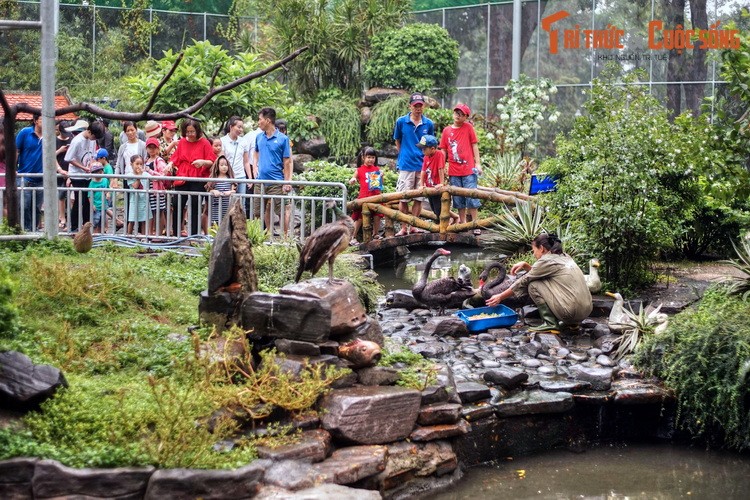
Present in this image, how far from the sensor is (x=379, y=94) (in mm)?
24625

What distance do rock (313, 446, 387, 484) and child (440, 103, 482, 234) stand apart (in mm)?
8567

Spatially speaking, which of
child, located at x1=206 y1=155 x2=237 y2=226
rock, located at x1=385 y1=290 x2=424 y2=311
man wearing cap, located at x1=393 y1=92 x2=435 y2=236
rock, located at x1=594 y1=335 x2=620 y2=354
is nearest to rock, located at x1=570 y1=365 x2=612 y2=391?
rock, located at x1=594 y1=335 x2=620 y2=354

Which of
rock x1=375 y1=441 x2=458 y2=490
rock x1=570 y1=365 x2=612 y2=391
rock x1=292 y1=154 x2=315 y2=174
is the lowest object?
rock x1=375 y1=441 x2=458 y2=490

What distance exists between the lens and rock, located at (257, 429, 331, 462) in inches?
291

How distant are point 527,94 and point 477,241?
8.39 metres

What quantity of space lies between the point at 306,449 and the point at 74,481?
1.67 m

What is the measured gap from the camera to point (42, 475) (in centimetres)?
675

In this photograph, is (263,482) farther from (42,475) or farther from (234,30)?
(234,30)

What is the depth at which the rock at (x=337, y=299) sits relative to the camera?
338 inches

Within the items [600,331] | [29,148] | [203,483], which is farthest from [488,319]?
[29,148]

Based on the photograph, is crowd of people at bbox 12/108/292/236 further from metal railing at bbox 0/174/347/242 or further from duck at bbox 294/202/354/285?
duck at bbox 294/202/354/285

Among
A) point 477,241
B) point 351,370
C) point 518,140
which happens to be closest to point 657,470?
point 351,370

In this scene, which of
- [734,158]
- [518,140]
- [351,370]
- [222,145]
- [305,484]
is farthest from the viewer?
[518,140]

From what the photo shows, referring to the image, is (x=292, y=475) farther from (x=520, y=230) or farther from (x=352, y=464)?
(x=520, y=230)
